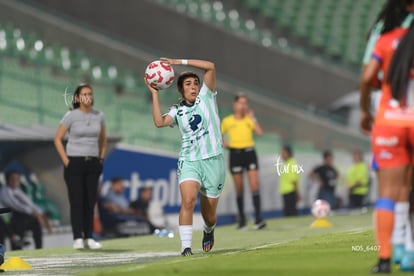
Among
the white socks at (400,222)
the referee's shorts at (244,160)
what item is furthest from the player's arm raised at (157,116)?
the referee's shorts at (244,160)

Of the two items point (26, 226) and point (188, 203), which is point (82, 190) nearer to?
point (188, 203)

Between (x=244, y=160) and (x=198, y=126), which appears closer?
(x=198, y=126)

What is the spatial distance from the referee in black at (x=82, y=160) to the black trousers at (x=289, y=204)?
11.3 metres

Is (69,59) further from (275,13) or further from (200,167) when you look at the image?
(200,167)

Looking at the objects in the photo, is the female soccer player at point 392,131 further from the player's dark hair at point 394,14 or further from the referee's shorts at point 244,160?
the referee's shorts at point 244,160

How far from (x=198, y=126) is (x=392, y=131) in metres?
4.28

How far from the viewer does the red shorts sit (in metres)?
8.55

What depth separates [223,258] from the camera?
1108 cm

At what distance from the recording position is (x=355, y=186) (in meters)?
30.0

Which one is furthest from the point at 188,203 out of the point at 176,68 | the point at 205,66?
the point at 176,68

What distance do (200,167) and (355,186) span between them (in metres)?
17.9

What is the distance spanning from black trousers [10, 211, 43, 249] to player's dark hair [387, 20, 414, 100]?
1199 cm

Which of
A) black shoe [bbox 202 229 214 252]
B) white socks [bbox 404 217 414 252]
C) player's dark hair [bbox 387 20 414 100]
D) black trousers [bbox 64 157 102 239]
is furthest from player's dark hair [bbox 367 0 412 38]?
black trousers [bbox 64 157 102 239]

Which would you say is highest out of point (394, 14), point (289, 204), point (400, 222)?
point (394, 14)
